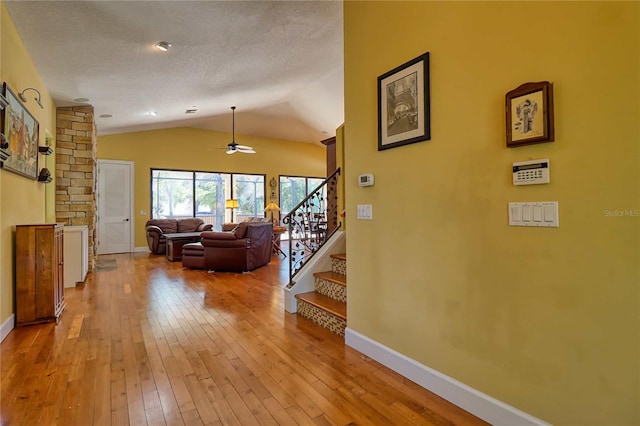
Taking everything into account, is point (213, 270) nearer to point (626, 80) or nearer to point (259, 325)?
point (259, 325)

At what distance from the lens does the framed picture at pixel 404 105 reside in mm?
2031

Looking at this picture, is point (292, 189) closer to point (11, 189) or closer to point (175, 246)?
point (175, 246)

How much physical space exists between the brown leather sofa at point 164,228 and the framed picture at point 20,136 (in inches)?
166

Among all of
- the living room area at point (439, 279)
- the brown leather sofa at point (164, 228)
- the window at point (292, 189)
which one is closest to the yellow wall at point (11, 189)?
the living room area at point (439, 279)

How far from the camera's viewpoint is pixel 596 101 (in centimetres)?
132

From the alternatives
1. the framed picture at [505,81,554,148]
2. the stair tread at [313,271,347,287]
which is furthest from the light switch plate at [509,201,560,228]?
the stair tread at [313,271,347,287]

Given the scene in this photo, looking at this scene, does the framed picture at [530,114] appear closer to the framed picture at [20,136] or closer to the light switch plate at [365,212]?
the light switch plate at [365,212]

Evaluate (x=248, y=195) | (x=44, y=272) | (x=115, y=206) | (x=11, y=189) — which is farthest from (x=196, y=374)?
(x=248, y=195)

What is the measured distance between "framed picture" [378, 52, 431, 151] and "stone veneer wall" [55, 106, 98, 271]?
5.81 m

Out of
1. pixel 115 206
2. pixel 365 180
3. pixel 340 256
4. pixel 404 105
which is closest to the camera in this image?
pixel 404 105

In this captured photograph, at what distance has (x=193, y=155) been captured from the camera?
970cm

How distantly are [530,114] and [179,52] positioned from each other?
3.79 meters

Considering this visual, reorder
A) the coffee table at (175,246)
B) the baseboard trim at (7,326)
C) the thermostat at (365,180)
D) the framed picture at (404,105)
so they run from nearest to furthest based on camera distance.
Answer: the framed picture at (404,105) < the thermostat at (365,180) < the baseboard trim at (7,326) < the coffee table at (175,246)

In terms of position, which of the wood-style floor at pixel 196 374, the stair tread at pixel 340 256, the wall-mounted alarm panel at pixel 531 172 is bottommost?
the wood-style floor at pixel 196 374
